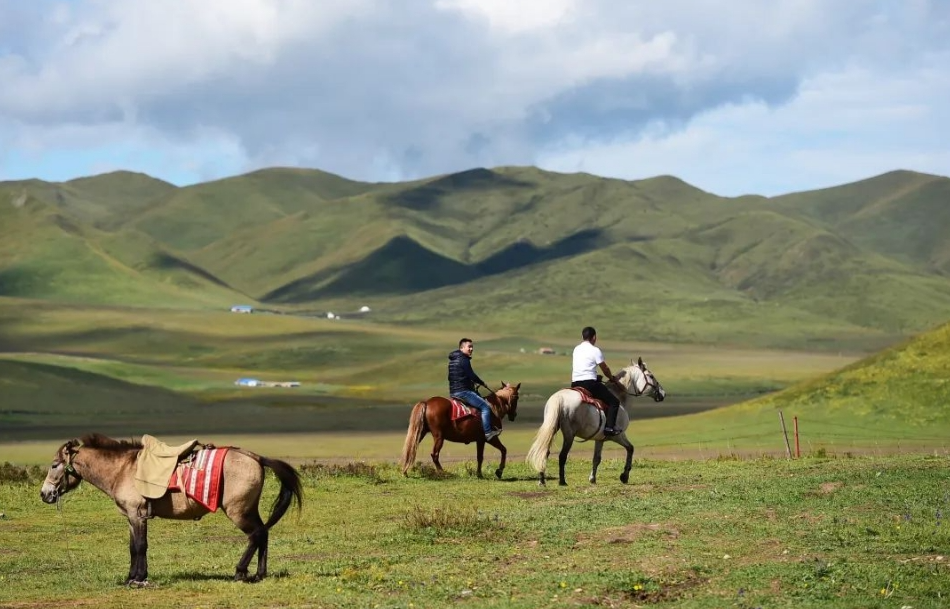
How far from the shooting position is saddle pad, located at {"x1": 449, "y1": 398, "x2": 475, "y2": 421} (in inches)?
1102

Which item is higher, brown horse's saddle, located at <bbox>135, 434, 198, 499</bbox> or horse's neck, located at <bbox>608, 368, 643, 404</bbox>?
horse's neck, located at <bbox>608, 368, 643, 404</bbox>

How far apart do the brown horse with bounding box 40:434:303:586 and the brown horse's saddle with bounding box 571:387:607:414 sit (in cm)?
962

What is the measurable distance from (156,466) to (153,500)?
0.39m

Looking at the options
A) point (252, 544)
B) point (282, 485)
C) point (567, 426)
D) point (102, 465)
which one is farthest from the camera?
point (567, 426)

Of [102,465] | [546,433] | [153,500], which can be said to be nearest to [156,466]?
[153,500]

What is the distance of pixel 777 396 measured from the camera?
53.5 m

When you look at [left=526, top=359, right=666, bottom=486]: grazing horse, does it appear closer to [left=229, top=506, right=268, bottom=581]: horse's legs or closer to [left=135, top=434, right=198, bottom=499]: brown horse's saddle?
[left=229, top=506, right=268, bottom=581]: horse's legs

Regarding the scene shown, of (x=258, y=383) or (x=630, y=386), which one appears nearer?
(x=630, y=386)

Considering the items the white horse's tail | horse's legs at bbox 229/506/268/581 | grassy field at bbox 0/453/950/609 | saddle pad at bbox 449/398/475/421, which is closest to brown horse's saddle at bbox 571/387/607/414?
the white horse's tail

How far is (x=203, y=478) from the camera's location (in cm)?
1603

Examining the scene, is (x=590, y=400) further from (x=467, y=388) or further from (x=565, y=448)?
(x=467, y=388)

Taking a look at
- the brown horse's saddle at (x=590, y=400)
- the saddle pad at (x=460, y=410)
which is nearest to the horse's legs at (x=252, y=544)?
the brown horse's saddle at (x=590, y=400)

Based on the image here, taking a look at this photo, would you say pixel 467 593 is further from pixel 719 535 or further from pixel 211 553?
pixel 211 553

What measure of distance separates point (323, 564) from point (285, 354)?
137102mm
